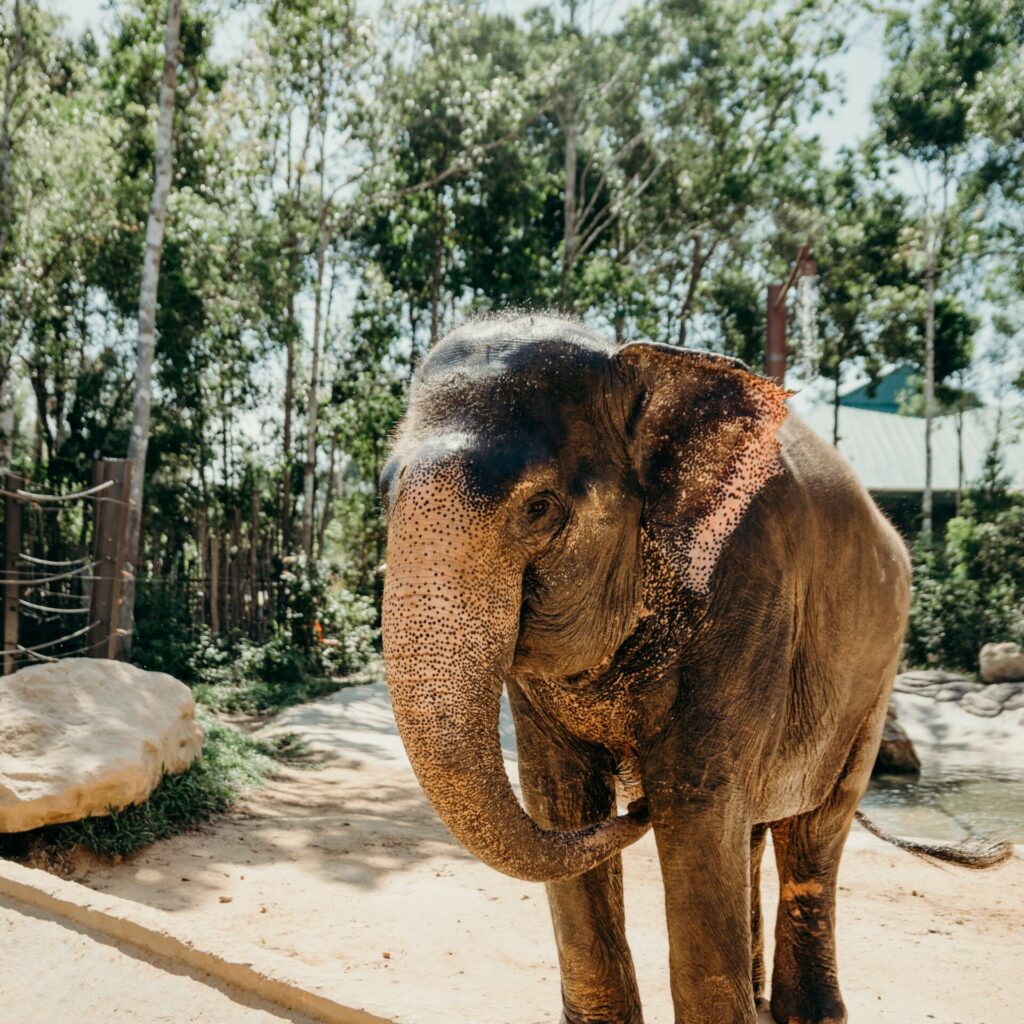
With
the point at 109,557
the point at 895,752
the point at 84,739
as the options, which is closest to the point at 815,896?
the point at 84,739

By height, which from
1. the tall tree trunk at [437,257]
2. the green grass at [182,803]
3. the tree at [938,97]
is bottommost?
the green grass at [182,803]

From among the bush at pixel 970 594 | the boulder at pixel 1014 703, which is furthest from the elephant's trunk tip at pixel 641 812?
the bush at pixel 970 594

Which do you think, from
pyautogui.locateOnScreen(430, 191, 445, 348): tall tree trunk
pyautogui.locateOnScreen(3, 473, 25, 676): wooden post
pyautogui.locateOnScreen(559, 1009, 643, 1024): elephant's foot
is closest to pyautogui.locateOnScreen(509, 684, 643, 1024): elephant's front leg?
pyautogui.locateOnScreen(559, 1009, 643, 1024): elephant's foot

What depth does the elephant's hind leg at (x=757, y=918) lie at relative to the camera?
3373 millimetres

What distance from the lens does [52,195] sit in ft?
42.4

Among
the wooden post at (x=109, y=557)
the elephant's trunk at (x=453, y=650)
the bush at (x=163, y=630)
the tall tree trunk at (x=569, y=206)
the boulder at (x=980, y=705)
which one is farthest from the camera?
the tall tree trunk at (x=569, y=206)

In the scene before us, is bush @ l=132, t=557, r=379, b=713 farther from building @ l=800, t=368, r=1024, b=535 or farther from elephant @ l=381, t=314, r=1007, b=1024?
building @ l=800, t=368, r=1024, b=535

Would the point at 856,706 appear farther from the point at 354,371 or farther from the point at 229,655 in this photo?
the point at 354,371

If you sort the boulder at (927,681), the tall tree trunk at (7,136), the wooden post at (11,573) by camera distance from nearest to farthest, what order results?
the wooden post at (11,573), the tall tree trunk at (7,136), the boulder at (927,681)

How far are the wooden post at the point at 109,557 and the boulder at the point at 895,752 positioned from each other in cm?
654

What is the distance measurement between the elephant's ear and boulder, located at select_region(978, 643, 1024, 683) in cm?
1419

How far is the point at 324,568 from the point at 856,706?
466 inches

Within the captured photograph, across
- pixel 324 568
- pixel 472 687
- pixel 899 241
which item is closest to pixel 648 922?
pixel 472 687

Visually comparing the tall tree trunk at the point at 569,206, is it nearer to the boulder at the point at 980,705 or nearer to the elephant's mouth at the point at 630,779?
the boulder at the point at 980,705
